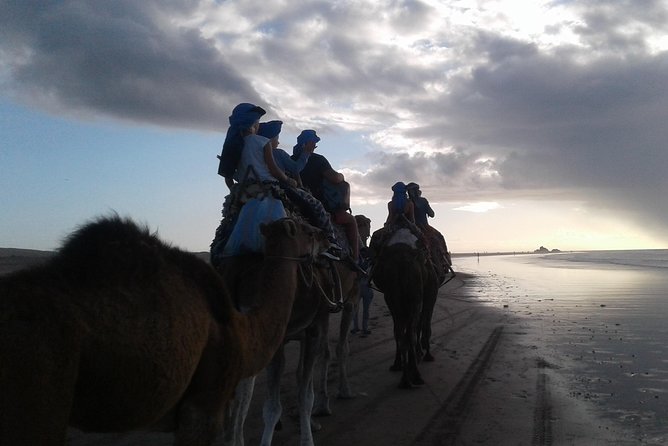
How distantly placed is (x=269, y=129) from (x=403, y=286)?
14.5ft

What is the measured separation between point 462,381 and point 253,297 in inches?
246

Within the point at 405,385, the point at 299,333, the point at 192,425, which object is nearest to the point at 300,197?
the point at 299,333

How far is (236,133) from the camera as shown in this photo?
5.50 metres

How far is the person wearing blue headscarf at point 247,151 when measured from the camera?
5.38 m

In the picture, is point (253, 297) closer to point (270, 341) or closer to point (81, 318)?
point (270, 341)

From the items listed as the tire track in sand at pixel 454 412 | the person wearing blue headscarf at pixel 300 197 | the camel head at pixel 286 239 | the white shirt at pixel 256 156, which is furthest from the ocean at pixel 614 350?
the white shirt at pixel 256 156

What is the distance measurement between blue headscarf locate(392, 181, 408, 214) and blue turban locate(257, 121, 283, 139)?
4.82m

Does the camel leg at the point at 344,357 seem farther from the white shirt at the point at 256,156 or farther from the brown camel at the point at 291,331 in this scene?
the white shirt at the point at 256,156

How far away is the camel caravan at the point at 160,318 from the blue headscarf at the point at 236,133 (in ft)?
0.04

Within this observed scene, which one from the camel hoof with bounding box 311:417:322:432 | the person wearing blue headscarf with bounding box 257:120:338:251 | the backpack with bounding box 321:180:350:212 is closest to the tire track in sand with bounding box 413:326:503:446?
the camel hoof with bounding box 311:417:322:432

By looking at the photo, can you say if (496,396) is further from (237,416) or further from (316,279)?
(237,416)

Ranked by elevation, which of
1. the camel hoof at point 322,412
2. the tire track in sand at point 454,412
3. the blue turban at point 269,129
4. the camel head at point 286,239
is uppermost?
the blue turban at point 269,129

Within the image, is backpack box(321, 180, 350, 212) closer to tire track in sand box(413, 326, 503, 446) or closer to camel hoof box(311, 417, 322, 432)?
camel hoof box(311, 417, 322, 432)

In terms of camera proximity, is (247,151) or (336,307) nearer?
(247,151)
